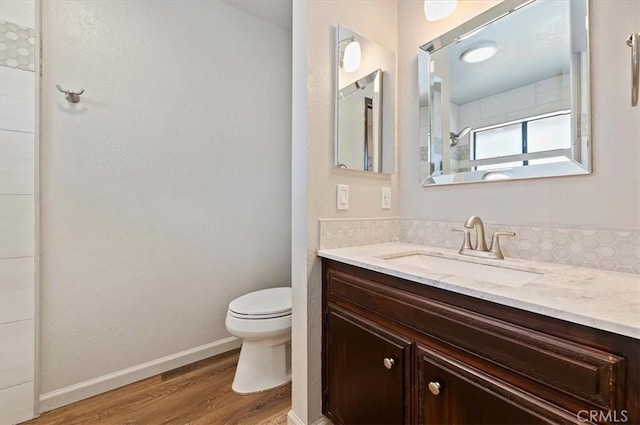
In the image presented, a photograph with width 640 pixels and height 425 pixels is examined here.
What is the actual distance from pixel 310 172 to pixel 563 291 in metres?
0.92

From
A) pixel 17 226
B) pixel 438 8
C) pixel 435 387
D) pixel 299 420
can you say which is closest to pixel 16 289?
pixel 17 226

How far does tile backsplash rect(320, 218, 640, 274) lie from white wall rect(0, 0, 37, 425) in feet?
4.78

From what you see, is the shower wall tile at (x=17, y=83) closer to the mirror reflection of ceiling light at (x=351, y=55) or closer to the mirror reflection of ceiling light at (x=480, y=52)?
the mirror reflection of ceiling light at (x=351, y=55)

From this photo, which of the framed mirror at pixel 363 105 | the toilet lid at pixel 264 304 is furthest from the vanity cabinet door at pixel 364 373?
the framed mirror at pixel 363 105

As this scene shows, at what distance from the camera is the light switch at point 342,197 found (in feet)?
4.32

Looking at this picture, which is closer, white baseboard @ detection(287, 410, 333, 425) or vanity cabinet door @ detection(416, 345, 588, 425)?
vanity cabinet door @ detection(416, 345, 588, 425)

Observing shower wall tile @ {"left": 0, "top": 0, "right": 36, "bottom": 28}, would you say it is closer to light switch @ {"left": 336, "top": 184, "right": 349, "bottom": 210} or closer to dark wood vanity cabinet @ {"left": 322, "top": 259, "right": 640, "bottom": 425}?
light switch @ {"left": 336, "top": 184, "right": 349, "bottom": 210}

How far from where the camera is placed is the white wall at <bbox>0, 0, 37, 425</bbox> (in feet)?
4.26

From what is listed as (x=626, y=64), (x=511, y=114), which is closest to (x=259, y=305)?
(x=511, y=114)

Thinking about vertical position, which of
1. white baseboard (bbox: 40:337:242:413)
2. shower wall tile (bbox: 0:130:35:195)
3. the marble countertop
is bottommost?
white baseboard (bbox: 40:337:242:413)

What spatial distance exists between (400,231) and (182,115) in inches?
62.5

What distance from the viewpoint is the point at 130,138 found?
1.66 m

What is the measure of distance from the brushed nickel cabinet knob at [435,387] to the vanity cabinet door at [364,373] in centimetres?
9

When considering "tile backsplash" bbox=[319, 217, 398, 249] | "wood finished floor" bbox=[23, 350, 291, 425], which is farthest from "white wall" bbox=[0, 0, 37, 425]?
"tile backsplash" bbox=[319, 217, 398, 249]
